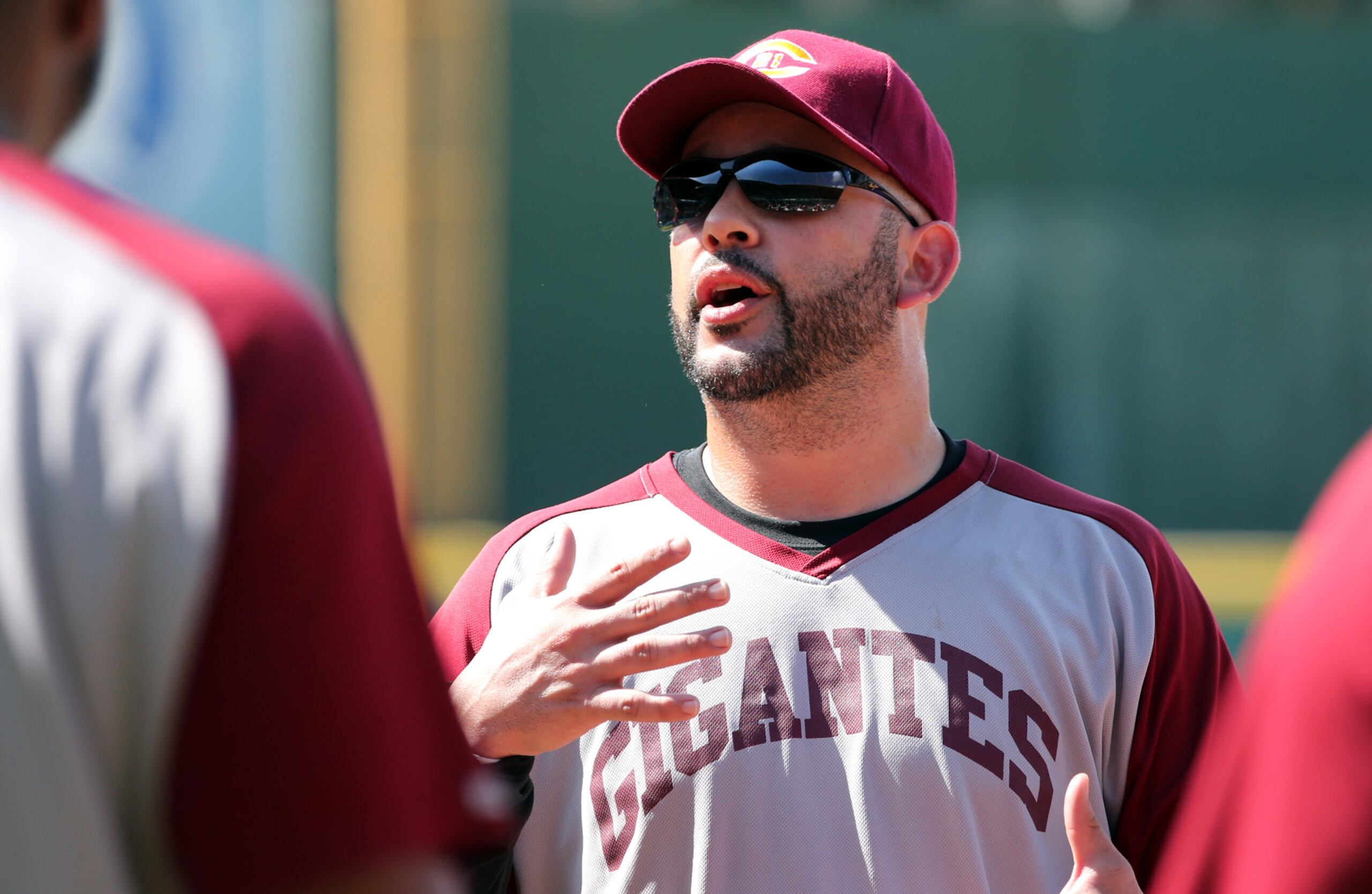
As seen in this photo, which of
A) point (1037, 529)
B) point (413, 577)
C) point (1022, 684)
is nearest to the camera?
point (413, 577)

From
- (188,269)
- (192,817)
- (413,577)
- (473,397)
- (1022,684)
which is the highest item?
(188,269)

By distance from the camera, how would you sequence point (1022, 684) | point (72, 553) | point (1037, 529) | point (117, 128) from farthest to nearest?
point (117, 128), point (1037, 529), point (1022, 684), point (72, 553)

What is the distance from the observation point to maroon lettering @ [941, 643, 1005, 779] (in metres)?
2.14

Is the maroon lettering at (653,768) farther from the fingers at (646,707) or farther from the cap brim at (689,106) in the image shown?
the cap brim at (689,106)

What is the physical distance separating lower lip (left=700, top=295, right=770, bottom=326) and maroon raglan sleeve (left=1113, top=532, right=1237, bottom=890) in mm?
775

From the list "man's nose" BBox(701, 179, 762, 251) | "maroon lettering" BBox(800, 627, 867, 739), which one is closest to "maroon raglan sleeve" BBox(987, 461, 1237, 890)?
"maroon lettering" BBox(800, 627, 867, 739)

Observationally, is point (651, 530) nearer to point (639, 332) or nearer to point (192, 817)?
point (192, 817)

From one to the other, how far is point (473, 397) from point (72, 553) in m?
7.56

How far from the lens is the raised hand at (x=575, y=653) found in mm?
1846

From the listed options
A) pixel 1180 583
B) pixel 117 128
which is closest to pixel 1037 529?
pixel 1180 583

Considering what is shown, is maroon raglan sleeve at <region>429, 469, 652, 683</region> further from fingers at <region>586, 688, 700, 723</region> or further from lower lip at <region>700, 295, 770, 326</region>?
fingers at <region>586, 688, 700, 723</region>

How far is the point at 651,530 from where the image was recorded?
2.44 meters

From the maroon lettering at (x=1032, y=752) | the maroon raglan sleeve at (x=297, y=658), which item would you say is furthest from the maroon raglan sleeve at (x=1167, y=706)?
the maroon raglan sleeve at (x=297, y=658)

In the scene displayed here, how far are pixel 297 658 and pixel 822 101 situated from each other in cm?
174
